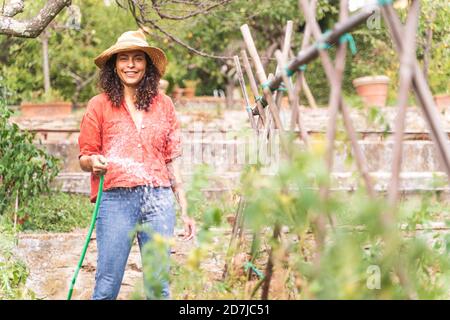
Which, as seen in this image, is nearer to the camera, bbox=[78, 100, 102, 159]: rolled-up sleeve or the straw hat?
bbox=[78, 100, 102, 159]: rolled-up sleeve

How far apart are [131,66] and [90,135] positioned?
380 millimetres

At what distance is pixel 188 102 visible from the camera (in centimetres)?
1171

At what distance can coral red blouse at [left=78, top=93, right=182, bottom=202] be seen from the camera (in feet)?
9.45

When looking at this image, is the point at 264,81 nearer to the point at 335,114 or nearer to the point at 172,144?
the point at 172,144

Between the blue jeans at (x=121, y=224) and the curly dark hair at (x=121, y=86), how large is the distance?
40 centimetres

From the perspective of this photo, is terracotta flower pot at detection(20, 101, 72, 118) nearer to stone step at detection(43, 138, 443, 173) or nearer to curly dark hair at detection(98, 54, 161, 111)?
stone step at detection(43, 138, 443, 173)

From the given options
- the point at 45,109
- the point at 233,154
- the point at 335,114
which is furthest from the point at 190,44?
the point at 335,114

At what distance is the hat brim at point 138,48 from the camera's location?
302 centimetres

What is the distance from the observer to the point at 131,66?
3055 mm

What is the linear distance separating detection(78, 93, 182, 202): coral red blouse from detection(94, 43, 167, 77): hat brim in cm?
21

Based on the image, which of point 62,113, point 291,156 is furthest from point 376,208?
point 62,113

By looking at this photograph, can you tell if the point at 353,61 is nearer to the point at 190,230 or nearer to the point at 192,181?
the point at 190,230

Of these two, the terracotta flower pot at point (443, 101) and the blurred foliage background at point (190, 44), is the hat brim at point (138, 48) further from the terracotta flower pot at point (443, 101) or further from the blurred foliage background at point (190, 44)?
the blurred foliage background at point (190, 44)

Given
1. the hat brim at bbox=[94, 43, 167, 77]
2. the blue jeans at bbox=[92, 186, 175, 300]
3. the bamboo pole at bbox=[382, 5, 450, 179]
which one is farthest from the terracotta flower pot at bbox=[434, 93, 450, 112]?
the bamboo pole at bbox=[382, 5, 450, 179]
